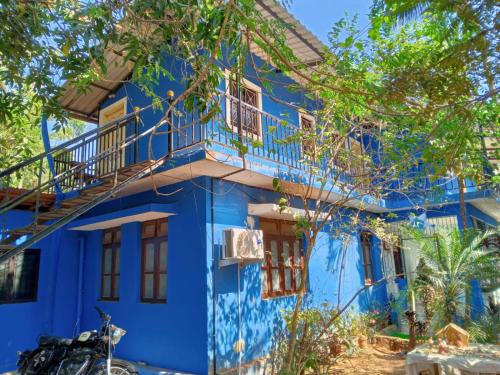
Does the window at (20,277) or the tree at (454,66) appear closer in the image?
the tree at (454,66)

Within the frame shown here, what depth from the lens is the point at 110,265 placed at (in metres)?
8.20

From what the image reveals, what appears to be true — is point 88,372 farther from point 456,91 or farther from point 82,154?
point 456,91

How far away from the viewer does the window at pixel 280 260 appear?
25.2ft

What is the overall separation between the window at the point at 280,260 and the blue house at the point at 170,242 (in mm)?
33

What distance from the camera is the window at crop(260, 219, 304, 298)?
7.67 meters

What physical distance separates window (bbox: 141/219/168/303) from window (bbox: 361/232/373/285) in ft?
20.8

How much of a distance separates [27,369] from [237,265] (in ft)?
11.1

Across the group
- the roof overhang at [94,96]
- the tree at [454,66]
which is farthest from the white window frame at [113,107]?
the tree at [454,66]

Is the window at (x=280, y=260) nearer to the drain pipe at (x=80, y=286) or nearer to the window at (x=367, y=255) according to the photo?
the window at (x=367, y=255)

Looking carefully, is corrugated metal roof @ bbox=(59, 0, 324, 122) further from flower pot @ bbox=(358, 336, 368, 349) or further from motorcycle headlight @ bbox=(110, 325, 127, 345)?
flower pot @ bbox=(358, 336, 368, 349)

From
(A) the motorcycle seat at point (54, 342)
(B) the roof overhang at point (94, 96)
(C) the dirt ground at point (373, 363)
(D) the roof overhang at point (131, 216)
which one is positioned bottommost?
(C) the dirt ground at point (373, 363)

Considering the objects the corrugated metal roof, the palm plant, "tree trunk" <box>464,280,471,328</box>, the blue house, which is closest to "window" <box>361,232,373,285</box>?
the blue house

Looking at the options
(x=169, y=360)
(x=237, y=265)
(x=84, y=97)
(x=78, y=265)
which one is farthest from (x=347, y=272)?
(x=84, y=97)

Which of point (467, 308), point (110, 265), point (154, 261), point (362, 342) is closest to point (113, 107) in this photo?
point (110, 265)
